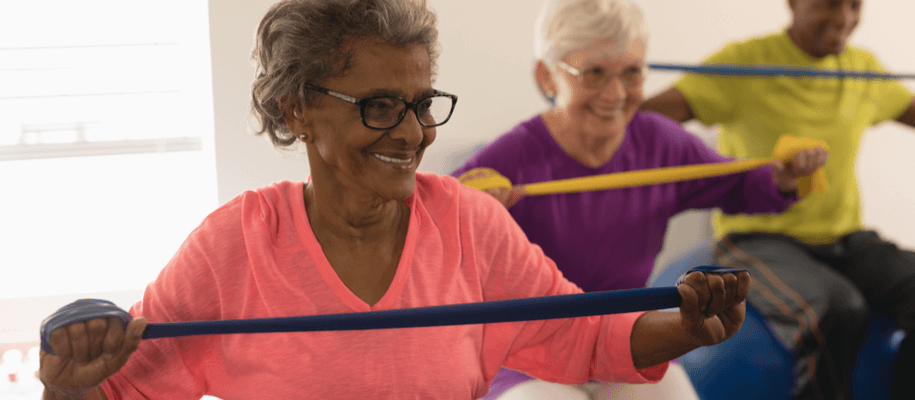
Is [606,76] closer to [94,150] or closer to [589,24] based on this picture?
[589,24]

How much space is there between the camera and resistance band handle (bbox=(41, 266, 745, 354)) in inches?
39.1

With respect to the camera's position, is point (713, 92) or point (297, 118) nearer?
point (297, 118)

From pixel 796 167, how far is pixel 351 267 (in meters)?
1.32

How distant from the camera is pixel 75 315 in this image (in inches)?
35.7

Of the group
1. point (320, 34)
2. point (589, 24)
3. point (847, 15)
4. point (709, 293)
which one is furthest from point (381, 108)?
point (847, 15)

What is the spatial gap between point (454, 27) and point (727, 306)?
1.71m

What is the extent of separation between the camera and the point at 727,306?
41.1 inches

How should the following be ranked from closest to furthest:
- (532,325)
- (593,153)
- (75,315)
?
1. (75,315)
2. (532,325)
3. (593,153)

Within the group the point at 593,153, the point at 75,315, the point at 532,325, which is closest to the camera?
the point at 75,315

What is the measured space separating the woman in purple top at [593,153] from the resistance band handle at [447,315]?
1.99 feet

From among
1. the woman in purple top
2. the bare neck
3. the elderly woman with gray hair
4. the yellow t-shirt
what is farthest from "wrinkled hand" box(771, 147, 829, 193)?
the bare neck

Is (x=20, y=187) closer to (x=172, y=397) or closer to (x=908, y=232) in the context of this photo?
(x=172, y=397)

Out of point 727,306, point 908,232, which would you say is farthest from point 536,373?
point 908,232

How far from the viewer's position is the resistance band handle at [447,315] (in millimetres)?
994
